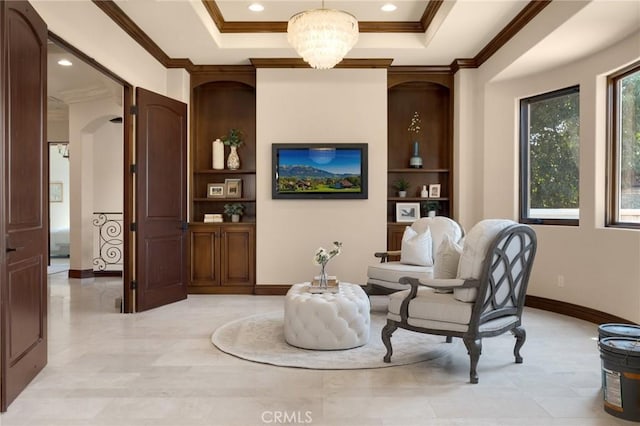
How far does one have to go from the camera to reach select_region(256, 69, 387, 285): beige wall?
21.0ft

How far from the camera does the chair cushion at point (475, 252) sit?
316 centimetres

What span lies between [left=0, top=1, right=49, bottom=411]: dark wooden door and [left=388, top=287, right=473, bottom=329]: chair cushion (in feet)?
8.16

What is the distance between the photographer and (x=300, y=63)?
631 cm

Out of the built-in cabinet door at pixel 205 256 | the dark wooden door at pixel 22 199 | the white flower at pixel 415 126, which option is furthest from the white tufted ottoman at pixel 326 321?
the white flower at pixel 415 126

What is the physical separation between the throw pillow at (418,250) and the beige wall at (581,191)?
1279mm

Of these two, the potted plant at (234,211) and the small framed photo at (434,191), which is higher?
the small framed photo at (434,191)

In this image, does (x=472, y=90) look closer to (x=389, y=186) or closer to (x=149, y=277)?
(x=389, y=186)

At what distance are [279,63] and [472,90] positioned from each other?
2.63 metres

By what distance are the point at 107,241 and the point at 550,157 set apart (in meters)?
7.25

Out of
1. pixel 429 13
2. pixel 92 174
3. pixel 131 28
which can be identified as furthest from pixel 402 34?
pixel 92 174

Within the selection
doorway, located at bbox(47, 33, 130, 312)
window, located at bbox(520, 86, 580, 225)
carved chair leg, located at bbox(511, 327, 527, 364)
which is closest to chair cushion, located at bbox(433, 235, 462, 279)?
carved chair leg, located at bbox(511, 327, 527, 364)

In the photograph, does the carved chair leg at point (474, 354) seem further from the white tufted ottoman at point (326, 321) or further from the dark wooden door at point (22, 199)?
the dark wooden door at point (22, 199)

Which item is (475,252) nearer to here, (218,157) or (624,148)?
(624,148)

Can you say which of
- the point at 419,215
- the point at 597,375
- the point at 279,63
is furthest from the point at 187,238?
the point at 597,375
